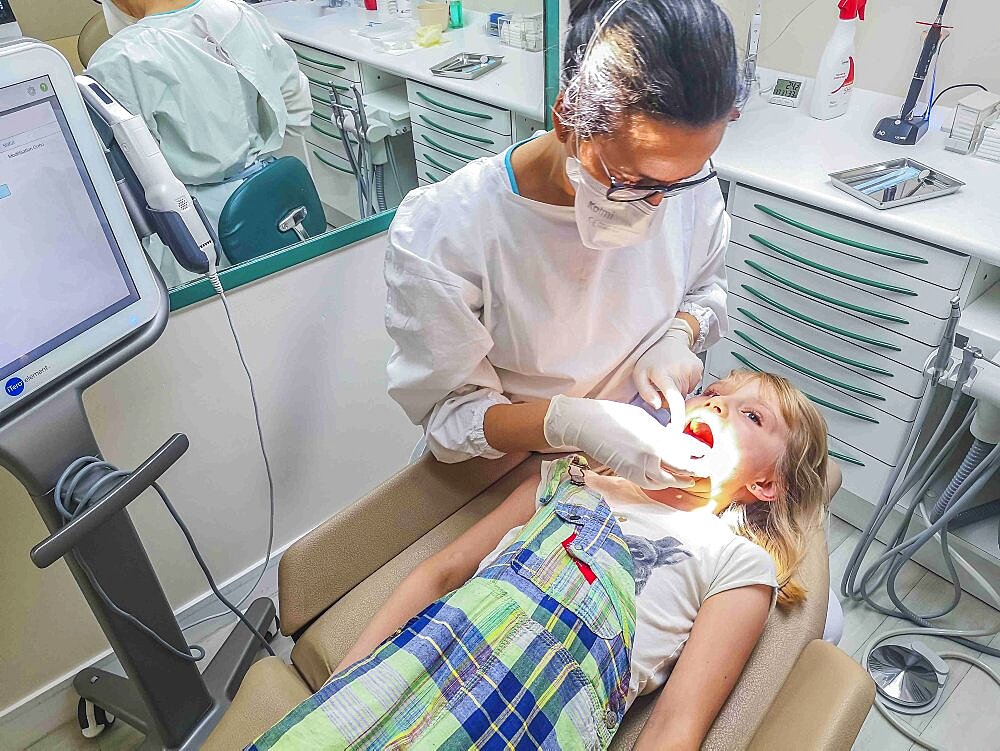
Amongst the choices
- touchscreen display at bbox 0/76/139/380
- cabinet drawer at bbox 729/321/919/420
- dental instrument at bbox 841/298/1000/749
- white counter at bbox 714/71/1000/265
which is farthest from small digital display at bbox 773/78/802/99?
touchscreen display at bbox 0/76/139/380

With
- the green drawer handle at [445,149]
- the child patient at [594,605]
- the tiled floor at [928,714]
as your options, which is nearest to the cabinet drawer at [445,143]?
the green drawer handle at [445,149]

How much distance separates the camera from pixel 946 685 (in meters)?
1.73

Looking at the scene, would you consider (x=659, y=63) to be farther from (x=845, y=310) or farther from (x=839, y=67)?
(x=839, y=67)

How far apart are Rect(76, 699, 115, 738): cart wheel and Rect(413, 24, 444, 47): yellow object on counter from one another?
1695 mm

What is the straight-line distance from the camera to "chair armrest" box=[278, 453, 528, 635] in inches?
48.8

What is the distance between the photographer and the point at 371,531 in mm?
1308

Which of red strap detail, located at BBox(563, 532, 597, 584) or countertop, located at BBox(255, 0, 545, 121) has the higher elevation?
countertop, located at BBox(255, 0, 545, 121)

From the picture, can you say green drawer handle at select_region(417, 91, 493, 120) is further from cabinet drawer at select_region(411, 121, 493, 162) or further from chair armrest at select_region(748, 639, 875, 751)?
chair armrest at select_region(748, 639, 875, 751)

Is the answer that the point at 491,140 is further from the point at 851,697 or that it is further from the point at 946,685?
the point at 946,685

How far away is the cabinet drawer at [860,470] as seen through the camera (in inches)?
76.2

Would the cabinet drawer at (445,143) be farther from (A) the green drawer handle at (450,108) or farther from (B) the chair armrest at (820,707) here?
(B) the chair armrest at (820,707)

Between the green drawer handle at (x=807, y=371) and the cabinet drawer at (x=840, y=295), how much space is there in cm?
18

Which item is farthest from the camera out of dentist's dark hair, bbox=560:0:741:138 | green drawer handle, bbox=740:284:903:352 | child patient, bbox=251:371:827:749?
green drawer handle, bbox=740:284:903:352

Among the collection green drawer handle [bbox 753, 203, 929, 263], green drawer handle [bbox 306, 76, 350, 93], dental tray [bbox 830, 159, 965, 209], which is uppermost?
green drawer handle [bbox 306, 76, 350, 93]
